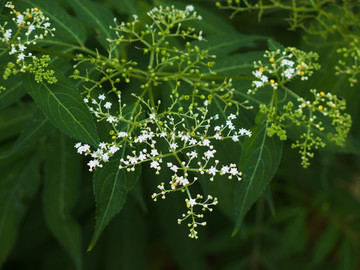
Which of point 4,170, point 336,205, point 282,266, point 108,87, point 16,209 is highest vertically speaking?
point 108,87

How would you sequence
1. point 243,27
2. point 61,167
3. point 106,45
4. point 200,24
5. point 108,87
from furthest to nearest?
point 243,27
point 108,87
point 200,24
point 61,167
point 106,45

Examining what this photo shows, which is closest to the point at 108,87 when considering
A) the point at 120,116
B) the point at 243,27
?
the point at 243,27

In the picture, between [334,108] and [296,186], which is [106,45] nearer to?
[334,108]

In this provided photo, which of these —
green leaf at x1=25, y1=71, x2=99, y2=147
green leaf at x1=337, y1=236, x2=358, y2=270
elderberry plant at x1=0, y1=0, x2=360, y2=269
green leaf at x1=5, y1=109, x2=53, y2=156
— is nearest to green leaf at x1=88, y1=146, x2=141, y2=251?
elderberry plant at x1=0, y1=0, x2=360, y2=269

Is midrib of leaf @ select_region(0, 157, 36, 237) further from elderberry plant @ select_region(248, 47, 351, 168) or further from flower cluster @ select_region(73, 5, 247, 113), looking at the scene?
elderberry plant @ select_region(248, 47, 351, 168)

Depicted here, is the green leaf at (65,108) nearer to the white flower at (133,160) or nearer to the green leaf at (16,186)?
the white flower at (133,160)

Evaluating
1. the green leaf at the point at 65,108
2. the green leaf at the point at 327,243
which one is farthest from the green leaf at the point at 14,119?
the green leaf at the point at 327,243
